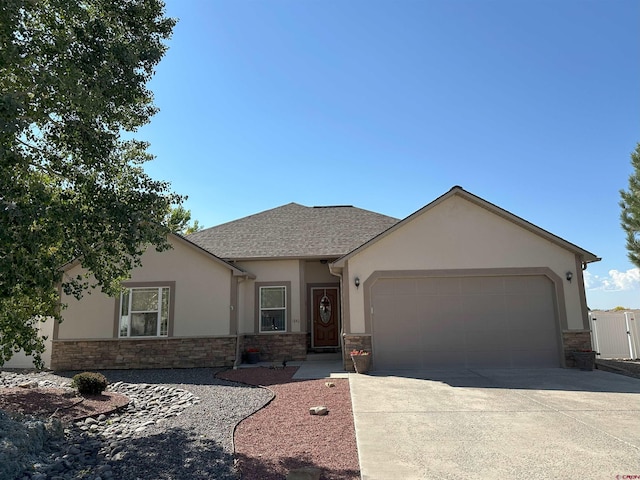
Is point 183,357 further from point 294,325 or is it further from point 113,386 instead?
point 294,325

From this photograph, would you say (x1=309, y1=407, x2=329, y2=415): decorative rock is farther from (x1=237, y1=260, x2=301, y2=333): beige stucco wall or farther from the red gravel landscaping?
(x1=237, y1=260, x2=301, y2=333): beige stucco wall

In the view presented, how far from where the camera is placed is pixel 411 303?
36.4 feet

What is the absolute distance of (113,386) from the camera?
9844 mm

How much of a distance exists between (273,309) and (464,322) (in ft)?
20.6

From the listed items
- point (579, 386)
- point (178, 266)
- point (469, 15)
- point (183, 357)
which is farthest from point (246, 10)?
point (579, 386)

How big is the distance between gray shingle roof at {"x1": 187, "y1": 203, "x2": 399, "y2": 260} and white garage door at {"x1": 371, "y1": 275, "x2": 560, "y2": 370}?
10.6 feet

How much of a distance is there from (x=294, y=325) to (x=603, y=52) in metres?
11.6

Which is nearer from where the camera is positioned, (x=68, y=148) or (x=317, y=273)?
(x=68, y=148)

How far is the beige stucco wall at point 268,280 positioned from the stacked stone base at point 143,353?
139 centimetres

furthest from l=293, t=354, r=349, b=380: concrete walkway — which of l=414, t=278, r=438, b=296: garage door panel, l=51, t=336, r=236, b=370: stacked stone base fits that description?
l=414, t=278, r=438, b=296: garage door panel

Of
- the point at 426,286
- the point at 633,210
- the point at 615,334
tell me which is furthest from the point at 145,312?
the point at 633,210

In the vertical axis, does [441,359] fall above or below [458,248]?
below

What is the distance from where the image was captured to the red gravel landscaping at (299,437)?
4336 mm

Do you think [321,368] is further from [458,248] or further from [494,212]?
[494,212]
